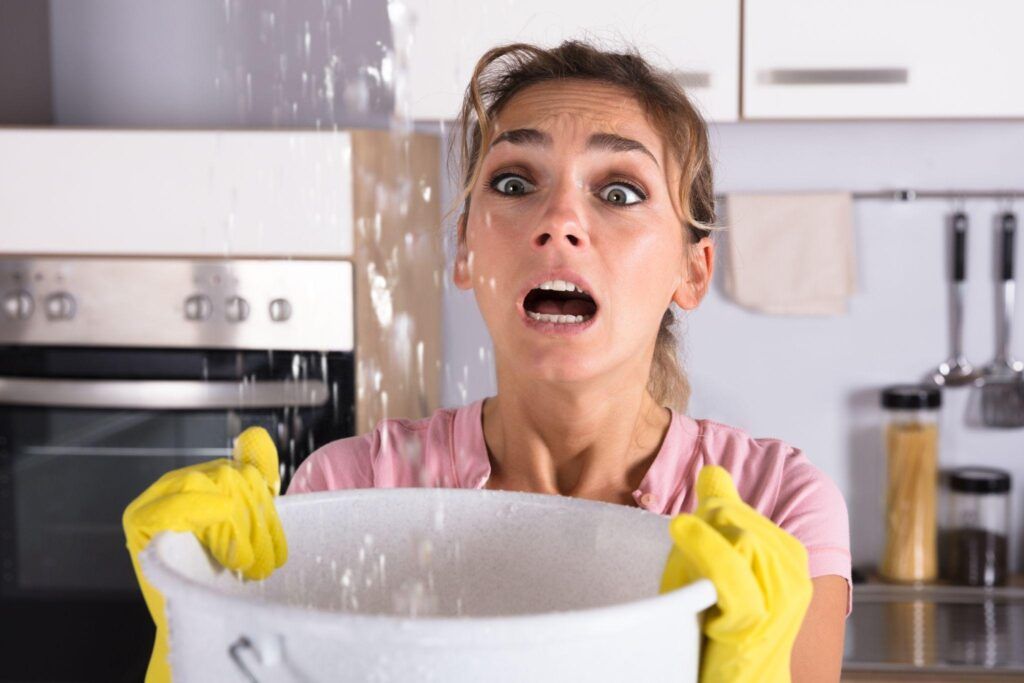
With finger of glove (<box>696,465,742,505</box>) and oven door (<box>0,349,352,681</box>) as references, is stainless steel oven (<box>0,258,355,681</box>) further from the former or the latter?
finger of glove (<box>696,465,742,505</box>)

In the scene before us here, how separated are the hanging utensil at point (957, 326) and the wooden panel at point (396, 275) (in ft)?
3.24

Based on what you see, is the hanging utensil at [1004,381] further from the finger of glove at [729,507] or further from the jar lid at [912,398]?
the finger of glove at [729,507]

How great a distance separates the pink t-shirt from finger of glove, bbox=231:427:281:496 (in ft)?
1.01

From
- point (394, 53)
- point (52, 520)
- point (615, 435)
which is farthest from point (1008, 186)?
point (52, 520)

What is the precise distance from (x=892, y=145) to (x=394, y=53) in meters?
0.98

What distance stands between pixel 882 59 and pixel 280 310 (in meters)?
1.05

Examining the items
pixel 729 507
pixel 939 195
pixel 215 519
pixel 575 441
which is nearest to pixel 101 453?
pixel 575 441

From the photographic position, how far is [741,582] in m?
0.52

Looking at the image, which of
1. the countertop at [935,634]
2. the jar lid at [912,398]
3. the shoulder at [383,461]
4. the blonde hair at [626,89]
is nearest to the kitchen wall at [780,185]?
the jar lid at [912,398]

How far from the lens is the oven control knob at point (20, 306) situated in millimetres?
1801

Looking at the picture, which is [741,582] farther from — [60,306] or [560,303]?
[60,306]

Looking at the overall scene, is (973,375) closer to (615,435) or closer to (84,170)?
(615,435)

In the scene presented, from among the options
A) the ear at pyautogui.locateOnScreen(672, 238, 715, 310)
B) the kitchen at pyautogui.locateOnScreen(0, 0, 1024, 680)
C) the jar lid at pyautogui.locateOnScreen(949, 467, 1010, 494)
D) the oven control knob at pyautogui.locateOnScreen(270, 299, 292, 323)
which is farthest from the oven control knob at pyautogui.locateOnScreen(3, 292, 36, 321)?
the jar lid at pyautogui.locateOnScreen(949, 467, 1010, 494)

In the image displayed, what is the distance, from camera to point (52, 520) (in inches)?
73.6
